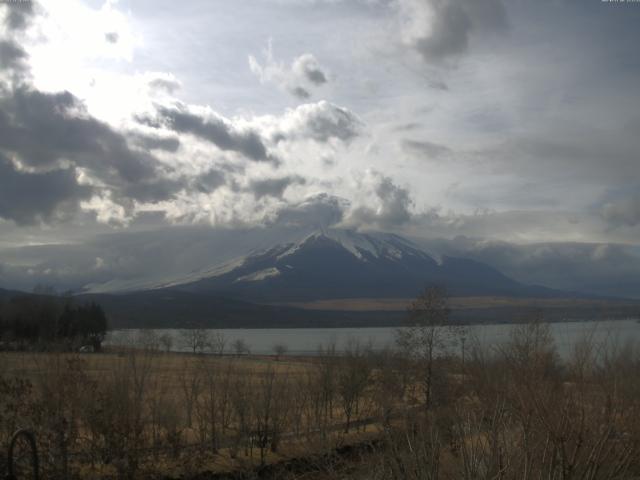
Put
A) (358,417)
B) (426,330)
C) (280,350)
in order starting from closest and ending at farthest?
(358,417), (426,330), (280,350)

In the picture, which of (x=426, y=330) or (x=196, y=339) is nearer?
Answer: (x=426, y=330)

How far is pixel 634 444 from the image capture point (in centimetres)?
1056

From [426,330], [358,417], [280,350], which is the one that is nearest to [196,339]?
[280,350]

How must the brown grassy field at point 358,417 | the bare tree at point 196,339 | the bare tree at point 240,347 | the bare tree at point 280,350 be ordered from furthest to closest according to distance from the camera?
the bare tree at point 196,339
the bare tree at point 280,350
the bare tree at point 240,347
the brown grassy field at point 358,417

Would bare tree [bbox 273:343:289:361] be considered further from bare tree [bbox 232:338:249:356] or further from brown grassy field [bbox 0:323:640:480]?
brown grassy field [bbox 0:323:640:480]

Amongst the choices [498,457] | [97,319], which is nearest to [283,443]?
[498,457]

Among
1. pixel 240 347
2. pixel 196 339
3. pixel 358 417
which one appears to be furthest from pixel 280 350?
pixel 358 417

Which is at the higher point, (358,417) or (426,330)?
(426,330)

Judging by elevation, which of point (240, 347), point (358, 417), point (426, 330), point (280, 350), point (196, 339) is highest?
point (426, 330)

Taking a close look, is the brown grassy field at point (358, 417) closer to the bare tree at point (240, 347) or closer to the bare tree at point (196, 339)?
the bare tree at point (240, 347)

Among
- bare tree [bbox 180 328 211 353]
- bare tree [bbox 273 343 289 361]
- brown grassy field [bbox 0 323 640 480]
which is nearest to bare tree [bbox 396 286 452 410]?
brown grassy field [bbox 0 323 640 480]

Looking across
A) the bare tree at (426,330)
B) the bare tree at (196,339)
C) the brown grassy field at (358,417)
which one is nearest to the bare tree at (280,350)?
the bare tree at (196,339)

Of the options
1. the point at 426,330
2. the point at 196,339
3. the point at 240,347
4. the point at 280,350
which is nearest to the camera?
the point at 426,330

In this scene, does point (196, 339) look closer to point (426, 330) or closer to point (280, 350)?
point (280, 350)
